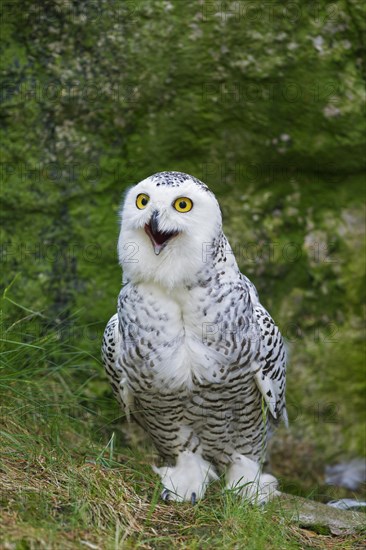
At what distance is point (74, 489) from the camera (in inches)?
140

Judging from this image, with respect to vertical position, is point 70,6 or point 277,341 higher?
point 70,6

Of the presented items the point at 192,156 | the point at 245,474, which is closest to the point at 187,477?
the point at 245,474

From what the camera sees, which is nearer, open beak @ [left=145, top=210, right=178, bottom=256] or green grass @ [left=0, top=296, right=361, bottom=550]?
green grass @ [left=0, top=296, right=361, bottom=550]

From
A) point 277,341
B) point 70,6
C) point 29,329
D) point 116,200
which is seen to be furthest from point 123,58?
point 277,341

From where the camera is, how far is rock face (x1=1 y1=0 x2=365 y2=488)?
5207 mm

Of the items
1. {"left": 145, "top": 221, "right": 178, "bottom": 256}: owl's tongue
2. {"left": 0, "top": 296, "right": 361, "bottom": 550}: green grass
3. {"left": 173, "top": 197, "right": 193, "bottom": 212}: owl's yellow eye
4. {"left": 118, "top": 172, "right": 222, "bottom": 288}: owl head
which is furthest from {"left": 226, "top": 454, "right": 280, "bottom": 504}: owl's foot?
{"left": 173, "top": 197, "right": 193, "bottom": 212}: owl's yellow eye

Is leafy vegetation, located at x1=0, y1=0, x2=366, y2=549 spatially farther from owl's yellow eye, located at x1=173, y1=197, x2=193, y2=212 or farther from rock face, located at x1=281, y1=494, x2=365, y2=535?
owl's yellow eye, located at x1=173, y1=197, x2=193, y2=212

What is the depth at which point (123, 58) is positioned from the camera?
5.21 meters

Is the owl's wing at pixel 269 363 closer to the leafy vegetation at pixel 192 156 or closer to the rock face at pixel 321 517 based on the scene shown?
the rock face at pixel 321 517

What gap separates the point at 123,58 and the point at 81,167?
764 millimetres

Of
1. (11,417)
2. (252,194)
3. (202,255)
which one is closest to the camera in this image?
(202,255)

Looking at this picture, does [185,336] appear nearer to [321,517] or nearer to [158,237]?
[158,237]

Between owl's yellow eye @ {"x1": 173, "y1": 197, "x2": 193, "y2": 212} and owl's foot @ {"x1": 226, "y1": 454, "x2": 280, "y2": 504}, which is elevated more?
owl's yellow eye @ {"x1": 173, "y1": 197, "x2": 193, "y2": 212}

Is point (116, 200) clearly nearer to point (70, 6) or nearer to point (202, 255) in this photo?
point (70, 6)
